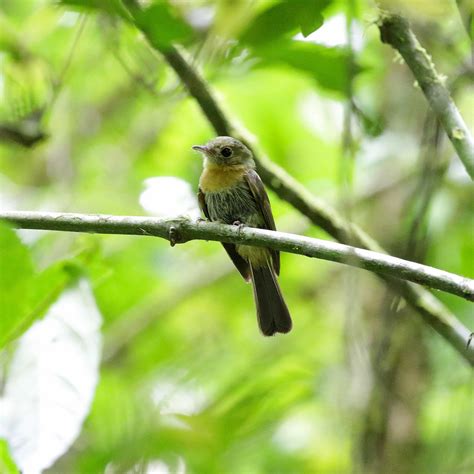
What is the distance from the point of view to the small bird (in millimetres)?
5145

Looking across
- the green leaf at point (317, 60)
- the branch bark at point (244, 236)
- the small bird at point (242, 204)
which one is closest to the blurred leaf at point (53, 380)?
the branch bark at point (244, 236)

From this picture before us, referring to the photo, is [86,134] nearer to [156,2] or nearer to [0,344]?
[0,344]

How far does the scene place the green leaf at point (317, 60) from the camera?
7.17 feet

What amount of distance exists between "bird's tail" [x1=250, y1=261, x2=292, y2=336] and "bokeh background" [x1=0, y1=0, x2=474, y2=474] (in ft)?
0.96

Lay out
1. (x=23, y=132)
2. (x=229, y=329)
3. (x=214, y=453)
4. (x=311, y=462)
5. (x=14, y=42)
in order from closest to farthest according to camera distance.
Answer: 1. (x=214, y=453)
2. (x=23, y=132)
3. (x=14, y=42)
4. (x=311, y=462)
5. (x=229, y=329)

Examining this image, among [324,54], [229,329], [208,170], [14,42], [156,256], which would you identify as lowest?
[229,329]

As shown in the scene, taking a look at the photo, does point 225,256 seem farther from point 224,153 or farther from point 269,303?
point 269,303

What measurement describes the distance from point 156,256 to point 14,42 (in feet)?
8.33

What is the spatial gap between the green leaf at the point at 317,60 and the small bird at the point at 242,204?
8.69 ft

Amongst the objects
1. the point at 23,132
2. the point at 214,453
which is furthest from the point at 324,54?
the point at 23,132

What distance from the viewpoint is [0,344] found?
9.05 feet

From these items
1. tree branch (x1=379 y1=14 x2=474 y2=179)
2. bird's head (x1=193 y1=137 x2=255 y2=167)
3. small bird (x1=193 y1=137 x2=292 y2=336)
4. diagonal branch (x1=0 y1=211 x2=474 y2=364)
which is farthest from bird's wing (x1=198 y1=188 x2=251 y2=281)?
tree branch (x1=379 y1=14 x2=474 y2=179)

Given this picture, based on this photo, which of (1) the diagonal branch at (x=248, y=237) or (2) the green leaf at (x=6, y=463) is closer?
(2) the green leaf at (x=6, y=463)

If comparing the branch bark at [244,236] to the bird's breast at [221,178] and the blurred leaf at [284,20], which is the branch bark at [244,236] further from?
the bird's breast at [221,178]
